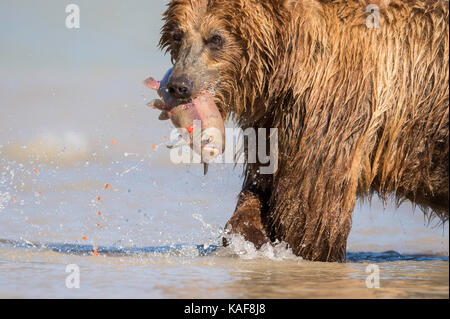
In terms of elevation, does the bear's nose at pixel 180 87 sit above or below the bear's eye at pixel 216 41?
below

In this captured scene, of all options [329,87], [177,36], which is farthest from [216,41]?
[329,87]

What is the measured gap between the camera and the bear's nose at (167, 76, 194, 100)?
20.1ft

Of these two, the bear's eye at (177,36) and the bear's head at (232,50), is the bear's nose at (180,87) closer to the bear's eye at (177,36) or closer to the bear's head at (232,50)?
the bear's head at (232,50)

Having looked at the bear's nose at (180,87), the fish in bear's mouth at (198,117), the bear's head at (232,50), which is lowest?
the fish in bear's mouth at (198,117)

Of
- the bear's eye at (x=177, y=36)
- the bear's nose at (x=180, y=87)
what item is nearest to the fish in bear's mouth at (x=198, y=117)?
the bear's nose at (x=180, y=87)

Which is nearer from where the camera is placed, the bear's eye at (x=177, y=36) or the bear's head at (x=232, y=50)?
the bear's head at (x=232, y=50)

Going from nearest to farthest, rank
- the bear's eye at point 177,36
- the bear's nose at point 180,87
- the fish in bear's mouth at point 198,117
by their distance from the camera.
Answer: the bear's nose at point 180,87, the fish in bear's mouth at point 198,117, the bear's eye at point 177,36

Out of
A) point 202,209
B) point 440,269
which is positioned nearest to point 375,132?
point 440,269

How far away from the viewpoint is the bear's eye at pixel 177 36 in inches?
252

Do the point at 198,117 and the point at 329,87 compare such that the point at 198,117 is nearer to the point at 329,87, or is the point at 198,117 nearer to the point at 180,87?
the point at 180,87

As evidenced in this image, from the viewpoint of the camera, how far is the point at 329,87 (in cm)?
616

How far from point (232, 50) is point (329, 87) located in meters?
0.70

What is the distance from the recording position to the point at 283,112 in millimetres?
6293

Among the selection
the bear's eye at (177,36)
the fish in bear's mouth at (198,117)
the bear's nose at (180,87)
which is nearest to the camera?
the bear's nose at (180,87)
